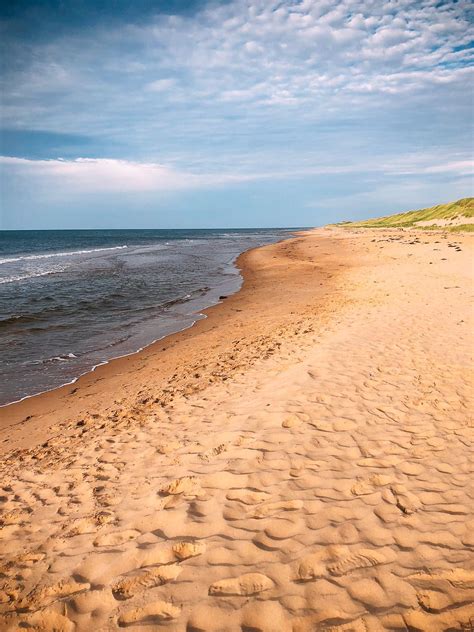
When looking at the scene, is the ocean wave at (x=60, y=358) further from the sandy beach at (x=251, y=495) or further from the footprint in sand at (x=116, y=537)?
the footprint in sand at (x=116, y=537)

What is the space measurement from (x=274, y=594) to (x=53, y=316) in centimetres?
1413

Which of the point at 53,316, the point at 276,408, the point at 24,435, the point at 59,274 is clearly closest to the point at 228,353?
the point at 276,408

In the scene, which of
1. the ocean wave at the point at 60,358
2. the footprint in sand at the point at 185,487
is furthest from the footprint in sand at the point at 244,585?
the ocean wave at the point at 60,358

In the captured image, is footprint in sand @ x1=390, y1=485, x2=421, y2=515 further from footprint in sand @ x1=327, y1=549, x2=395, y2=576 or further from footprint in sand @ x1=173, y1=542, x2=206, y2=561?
footprint in sand @ x1=173, y1=542, x2=206, y2=561

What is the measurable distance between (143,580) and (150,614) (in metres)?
0.30

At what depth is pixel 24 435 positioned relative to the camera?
19.7 feet

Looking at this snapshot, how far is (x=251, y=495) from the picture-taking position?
154 inches

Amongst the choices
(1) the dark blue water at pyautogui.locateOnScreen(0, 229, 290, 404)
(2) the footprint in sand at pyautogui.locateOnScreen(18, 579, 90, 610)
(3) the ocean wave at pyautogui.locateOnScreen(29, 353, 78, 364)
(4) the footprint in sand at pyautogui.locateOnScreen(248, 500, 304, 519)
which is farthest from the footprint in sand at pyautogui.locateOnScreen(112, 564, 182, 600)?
(3) the ocean wave at pyautogui.locateOnScreen(29, 353, 78, 364)

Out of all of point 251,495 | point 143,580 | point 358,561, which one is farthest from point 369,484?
point 143,580

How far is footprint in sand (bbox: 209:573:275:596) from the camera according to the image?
2.86 meters

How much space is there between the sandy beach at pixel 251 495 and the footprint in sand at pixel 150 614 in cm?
1

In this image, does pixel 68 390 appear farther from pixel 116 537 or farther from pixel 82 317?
pixel 82 317

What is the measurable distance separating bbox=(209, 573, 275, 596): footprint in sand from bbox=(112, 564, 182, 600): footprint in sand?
0.36 metres

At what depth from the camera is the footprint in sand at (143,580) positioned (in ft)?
9.57
